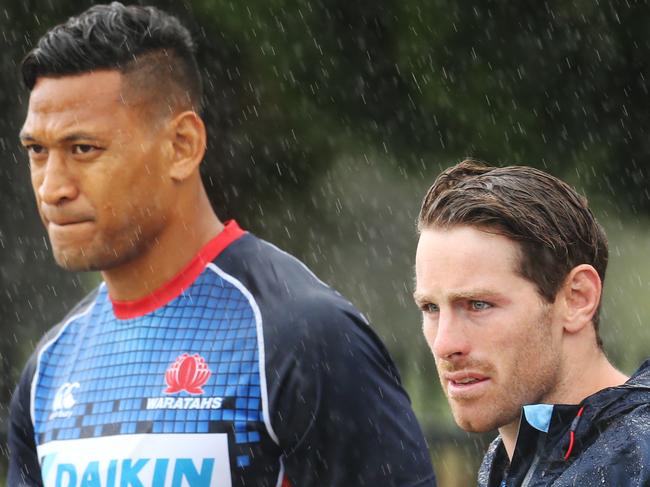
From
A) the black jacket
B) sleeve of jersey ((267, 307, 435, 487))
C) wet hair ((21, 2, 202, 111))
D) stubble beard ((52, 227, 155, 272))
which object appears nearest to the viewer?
the black jacket

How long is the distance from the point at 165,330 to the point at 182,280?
190mm

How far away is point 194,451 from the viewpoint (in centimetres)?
425

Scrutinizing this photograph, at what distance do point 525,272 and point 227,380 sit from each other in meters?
1.51

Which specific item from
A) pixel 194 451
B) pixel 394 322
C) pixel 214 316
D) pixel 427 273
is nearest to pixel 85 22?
pixel 214 316

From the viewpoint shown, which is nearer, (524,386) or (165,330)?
(524,386)

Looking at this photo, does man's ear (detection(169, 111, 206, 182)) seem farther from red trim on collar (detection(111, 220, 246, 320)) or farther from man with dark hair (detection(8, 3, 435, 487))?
red trim on collar (detection(111, 220, 246, 320))

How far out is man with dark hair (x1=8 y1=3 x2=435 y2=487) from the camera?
13.7 feet

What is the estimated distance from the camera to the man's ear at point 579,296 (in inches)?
121

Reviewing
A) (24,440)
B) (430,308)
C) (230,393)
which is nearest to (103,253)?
(230,393)

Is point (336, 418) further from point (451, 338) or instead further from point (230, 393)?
point (451, 338)

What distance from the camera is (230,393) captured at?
4250mm

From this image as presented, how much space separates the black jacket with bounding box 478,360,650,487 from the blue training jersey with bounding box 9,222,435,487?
44.3 inches

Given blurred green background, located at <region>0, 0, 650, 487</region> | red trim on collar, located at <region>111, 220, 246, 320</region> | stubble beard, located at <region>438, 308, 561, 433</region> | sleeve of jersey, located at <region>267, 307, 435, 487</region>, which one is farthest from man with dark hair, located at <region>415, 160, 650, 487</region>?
blurred green background, located at <region>0, 0, 650, 487</region>

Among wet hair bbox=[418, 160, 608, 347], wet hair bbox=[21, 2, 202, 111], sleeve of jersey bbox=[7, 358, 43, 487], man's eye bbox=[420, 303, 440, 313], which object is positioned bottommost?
sleeve of jersey bbox=[7, 358, 43, 487]
